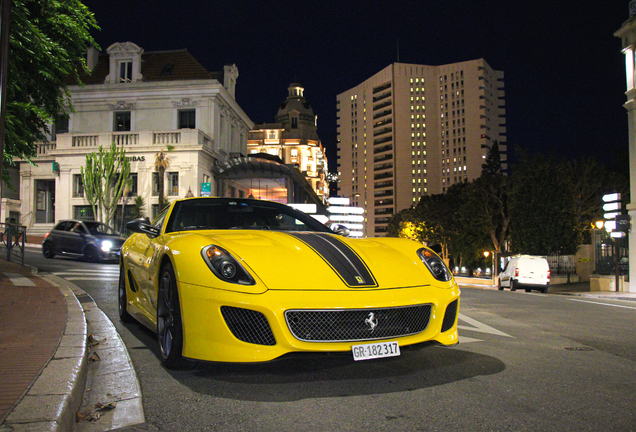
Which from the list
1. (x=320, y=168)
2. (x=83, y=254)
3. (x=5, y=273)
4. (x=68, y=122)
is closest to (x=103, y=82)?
(x=68, y=122)

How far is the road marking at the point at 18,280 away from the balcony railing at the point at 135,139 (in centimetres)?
2657

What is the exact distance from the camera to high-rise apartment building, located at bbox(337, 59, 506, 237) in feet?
490

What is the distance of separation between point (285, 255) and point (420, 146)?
160m

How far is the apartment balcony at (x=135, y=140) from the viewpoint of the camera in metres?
37.2

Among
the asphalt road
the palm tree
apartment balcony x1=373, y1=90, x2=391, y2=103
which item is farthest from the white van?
apartment balcony x1=373, y1=90, x2=391, y2=103

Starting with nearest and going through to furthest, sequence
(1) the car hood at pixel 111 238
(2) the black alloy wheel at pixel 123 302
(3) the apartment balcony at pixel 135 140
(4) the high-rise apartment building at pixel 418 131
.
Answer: (2) the black alloy wheel at pixel 123 302 < (1) the car hood at pixel 111 238 < (3) the apartment balcony at pixel 135 140 < (4) the high-rise apartment building at pixel 418 131

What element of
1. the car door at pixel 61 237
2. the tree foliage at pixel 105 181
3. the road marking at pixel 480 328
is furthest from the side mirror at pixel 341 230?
the tree foliage at pixel 105 181

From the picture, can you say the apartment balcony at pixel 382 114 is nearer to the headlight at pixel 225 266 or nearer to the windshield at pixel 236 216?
the windshield at pixel 236 216

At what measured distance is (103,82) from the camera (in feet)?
138

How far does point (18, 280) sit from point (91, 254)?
26.8 feet

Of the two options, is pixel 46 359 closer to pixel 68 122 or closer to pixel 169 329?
pixel 169 329

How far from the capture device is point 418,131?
16050 cm

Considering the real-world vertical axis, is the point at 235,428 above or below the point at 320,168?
below

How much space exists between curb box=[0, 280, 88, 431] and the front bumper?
0.75 metres
